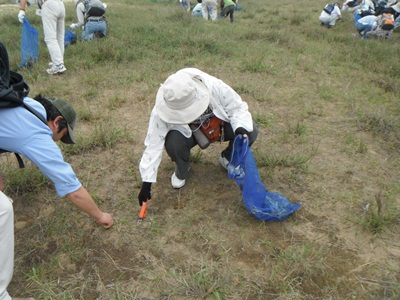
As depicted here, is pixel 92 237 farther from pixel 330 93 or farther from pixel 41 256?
pixel 330 93

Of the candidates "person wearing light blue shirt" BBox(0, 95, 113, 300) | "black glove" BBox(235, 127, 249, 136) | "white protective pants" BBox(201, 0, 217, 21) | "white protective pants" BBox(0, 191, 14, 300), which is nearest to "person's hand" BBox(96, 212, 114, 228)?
"person wearing light blue shirt" BBox(0, 95, 113, 300)

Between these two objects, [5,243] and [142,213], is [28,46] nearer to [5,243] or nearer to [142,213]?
[142,213]

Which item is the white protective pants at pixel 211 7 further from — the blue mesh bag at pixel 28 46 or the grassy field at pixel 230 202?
the blue mesh bag at pixel 28 46

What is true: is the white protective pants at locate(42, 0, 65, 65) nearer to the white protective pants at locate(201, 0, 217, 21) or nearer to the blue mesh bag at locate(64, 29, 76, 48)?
the blue mesh bag at locate(64, 29, 76, 48)

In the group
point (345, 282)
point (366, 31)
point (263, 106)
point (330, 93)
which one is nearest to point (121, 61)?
point (263, 106)

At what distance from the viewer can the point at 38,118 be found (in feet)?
4.88

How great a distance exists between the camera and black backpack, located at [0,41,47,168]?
1354 mm

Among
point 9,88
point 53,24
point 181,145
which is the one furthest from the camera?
point 53,24

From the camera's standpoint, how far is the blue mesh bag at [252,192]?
6.39 feet

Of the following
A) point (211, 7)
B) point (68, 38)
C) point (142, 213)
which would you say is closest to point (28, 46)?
point (68, 38)

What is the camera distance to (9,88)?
4.55 ft

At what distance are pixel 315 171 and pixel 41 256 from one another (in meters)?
1.89

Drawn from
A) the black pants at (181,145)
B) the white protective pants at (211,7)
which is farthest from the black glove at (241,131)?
the white protective pants at (211,7)

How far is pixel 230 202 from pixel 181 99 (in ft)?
2.57
